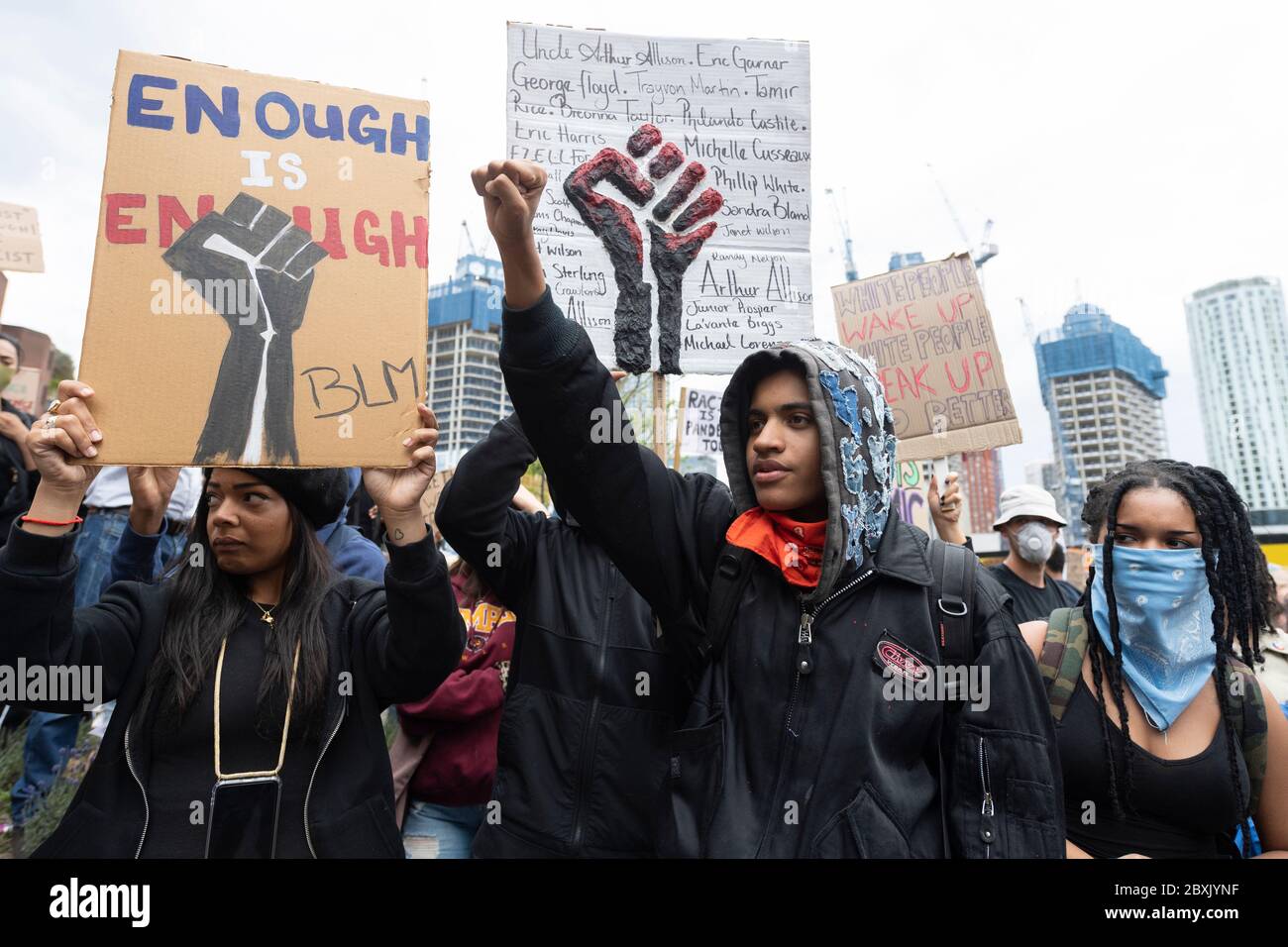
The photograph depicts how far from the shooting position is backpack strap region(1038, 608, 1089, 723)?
2422 mm

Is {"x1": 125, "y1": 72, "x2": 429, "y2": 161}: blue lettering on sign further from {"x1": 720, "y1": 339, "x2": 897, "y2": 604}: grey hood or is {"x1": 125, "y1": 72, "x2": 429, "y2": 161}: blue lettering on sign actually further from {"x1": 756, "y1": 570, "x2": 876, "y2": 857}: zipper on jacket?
{"x1": 756, "y1": 570, "x2": 876, "y2": 857}: zipper on jacket

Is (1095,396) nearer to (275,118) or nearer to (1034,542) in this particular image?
(1034,542)

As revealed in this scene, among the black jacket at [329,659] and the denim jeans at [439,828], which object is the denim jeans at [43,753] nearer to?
the denim jeans at [439,828]

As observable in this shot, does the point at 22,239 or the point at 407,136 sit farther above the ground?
the point at 22,239

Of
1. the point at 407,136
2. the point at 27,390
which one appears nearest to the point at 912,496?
the point at 407,136

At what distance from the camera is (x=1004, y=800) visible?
1.62m

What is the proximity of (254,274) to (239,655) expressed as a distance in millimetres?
942

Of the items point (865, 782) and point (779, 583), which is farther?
point (779, 583)
